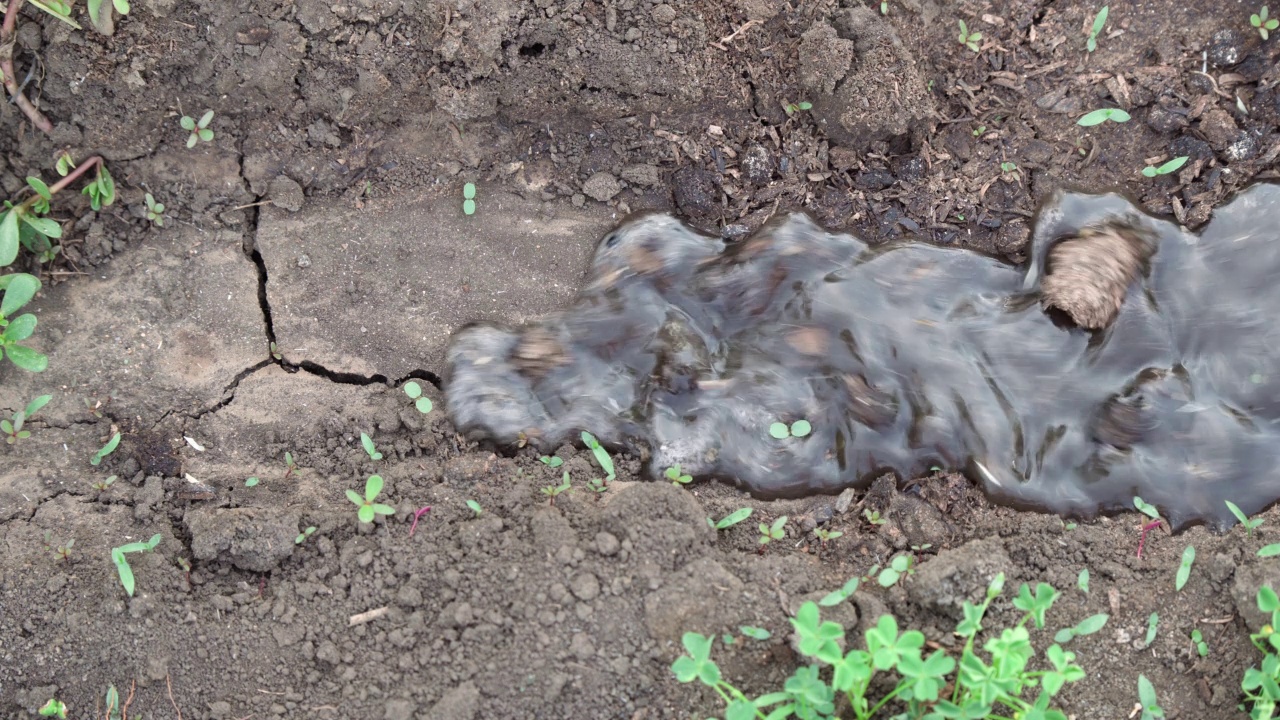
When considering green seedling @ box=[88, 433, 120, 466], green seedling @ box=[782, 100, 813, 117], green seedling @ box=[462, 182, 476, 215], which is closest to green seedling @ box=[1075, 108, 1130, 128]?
green seedling @ box=[782, 100, 813, 117]

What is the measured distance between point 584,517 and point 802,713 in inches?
35.4

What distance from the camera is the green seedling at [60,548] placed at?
2799 mm

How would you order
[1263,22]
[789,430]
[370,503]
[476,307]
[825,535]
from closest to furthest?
[370,503] < [825,535] < [789,430] < [1263,22] < [476,307]

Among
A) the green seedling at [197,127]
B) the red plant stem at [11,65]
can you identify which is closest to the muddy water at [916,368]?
the green seedling at [197,127]

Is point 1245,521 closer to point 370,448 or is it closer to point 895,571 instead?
point 895,571

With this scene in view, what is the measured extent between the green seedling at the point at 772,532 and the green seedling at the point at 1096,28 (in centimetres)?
216

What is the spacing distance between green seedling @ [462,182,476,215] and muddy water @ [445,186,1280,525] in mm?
466

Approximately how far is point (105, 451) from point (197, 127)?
48.4 inches

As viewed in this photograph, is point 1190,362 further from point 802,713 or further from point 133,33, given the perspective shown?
point 133,33

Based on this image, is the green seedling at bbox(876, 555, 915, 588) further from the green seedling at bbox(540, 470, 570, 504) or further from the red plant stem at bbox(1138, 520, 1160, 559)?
the green seedling at bbox(540, 470, 570, 504)

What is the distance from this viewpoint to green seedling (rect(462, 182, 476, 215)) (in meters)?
3.42

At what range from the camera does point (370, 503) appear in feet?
9.41

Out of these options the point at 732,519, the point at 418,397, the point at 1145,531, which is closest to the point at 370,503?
the point at 418,397

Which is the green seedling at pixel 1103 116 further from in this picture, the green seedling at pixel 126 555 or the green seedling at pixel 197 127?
the green seedling at pixel 126 555
